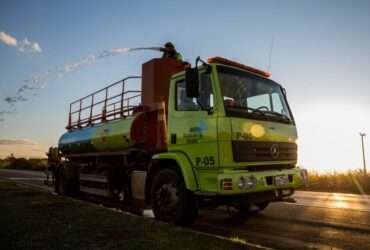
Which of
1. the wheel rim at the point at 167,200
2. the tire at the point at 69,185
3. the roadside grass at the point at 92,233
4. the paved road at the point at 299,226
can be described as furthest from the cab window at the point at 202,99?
the tire at the point at 69,185

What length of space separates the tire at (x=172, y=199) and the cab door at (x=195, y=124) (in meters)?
0.54

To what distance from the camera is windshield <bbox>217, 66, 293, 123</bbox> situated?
6.02 meters

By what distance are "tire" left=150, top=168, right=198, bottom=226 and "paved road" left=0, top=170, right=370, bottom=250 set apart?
0.50 m

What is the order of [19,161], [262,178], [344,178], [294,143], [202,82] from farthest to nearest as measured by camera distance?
1. [19,161]
2. [344,178]
3. [294,143]
4. [202,82]
5. [262,178]

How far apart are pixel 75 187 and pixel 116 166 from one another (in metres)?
3.64

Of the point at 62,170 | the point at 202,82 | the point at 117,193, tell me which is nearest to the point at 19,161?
the point at 62,170

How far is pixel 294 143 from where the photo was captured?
270 inches

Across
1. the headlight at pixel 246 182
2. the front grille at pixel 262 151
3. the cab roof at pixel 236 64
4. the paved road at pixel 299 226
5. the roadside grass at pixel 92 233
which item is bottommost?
the paved road at pixel 299 226

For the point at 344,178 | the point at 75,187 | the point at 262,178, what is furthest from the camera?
the point at 344,178

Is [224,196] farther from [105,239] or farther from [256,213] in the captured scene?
[256,213]

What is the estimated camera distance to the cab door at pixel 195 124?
Result: 5.80m

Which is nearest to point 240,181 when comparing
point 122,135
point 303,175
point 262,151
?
point 262,151

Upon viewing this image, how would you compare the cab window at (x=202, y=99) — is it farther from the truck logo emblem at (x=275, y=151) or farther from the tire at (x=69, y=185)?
the tire at (x=69, y=185)

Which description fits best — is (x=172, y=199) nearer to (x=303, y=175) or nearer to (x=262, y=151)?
(x=262, y=151)
